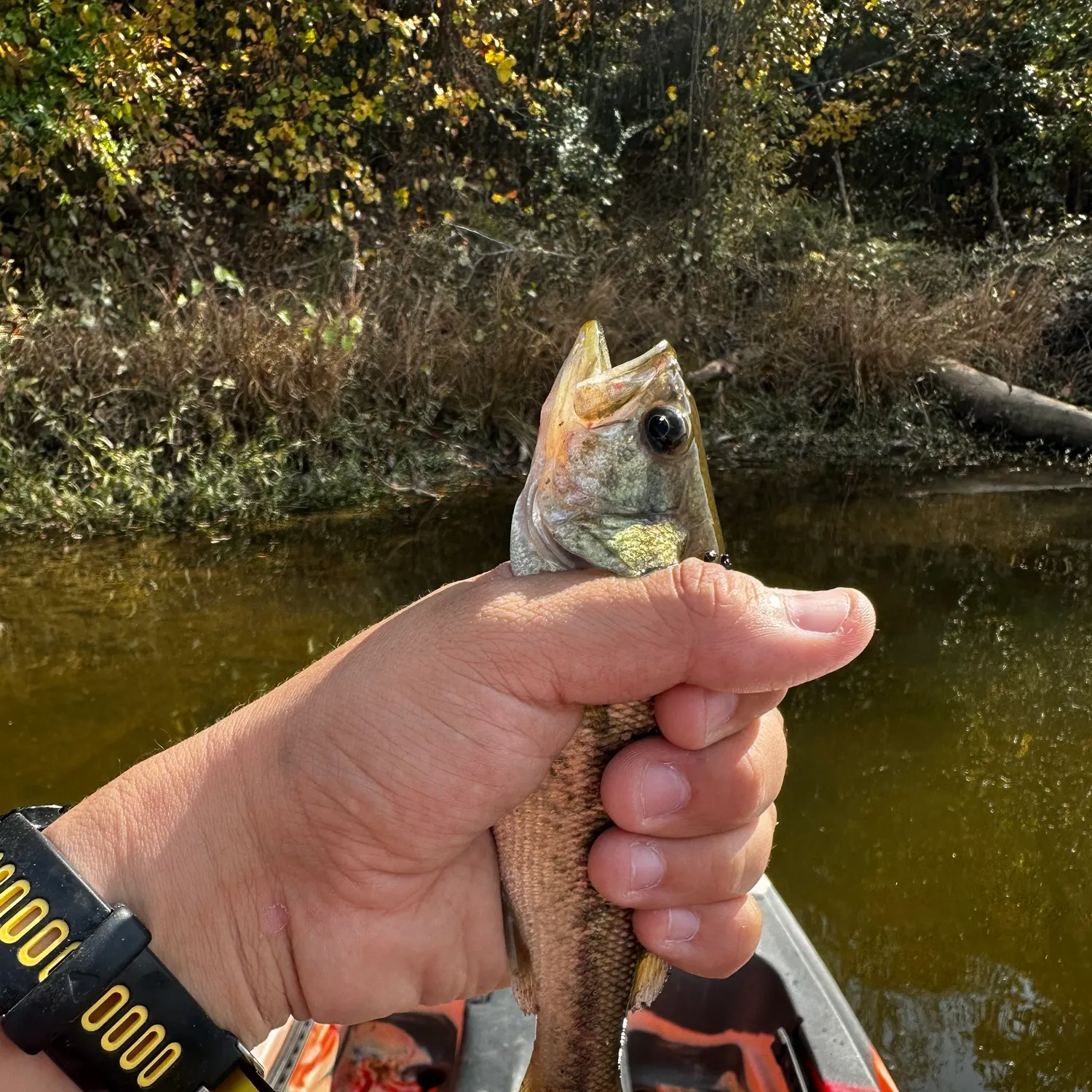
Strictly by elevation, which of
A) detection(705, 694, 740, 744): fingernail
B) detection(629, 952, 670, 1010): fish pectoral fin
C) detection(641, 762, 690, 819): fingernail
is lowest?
detection(629, 952, 670, 1010): fish pectoral fin

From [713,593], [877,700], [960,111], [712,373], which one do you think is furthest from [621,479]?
[960,111]

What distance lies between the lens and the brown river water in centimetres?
338

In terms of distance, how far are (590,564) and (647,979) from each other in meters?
0.95

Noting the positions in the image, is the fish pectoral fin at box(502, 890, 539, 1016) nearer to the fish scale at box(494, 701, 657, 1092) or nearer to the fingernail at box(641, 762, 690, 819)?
the fish scale at box(494, 701, 657, 1092)

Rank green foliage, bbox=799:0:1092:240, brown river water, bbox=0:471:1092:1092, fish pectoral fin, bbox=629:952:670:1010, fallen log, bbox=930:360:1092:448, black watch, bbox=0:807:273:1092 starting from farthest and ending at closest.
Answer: green foliage, bbox=799:0:1092:240 → fallen log, bbox=930:360:1092:448 → brown river water, bbox=0:471:1092:1092 → fish pectoral fin, bbox=629:952:670:1010 → black watch, bbox=0:807:273:1092

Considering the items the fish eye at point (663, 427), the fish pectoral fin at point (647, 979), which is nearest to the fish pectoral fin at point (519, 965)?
the fish pectoral fin at point (647, 979)

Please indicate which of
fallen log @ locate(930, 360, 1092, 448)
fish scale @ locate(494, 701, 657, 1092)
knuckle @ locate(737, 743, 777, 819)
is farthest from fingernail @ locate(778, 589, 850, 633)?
fallen log @ locate(930, 360, 1092, 448)

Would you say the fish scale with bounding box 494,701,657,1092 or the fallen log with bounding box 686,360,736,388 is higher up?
the fish scale with bounding box 494,701,657,1092

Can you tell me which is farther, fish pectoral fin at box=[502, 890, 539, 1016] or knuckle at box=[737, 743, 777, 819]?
fish pectoral fin at box=[502, 890, 539, 1016]

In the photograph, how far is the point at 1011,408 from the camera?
11.5m

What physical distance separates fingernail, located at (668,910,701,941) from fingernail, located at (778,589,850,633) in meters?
0.74

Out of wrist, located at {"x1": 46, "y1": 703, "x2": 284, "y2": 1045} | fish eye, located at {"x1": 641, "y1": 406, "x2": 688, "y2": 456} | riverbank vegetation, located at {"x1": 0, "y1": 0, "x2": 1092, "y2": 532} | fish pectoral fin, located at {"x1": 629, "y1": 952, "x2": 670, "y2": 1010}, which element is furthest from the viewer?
riverbank vegetation, located at {"x1": 0, "y1": 0, "x2": 1092, "y2": 532}

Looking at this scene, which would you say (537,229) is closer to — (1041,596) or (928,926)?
(1041,596)

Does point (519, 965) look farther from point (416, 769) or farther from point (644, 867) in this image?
point (416, 769)
